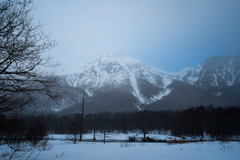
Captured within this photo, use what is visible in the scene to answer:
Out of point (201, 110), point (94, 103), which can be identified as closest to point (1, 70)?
point (201, 110)

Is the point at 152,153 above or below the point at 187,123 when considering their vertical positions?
above

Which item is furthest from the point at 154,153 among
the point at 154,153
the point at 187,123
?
the point at 187,123

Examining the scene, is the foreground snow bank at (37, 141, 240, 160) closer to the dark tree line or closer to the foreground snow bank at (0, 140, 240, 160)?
the foreground snow bank at (0, 140, 240, 160)

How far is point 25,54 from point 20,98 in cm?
174

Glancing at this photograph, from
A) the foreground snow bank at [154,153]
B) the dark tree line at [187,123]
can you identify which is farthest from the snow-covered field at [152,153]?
the dark tree line at [187,123]

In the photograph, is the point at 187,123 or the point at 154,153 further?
the point at 187,123

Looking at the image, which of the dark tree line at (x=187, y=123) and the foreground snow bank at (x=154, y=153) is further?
the dark tree line at (x=187, y=123)

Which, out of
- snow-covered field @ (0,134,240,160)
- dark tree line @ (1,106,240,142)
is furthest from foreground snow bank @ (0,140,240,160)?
dark tree line @ (1,106,240,142)

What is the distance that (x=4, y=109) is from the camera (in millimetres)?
4461

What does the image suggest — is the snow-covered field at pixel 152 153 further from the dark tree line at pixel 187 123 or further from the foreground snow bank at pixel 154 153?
the dark tree line at pixel 187 123

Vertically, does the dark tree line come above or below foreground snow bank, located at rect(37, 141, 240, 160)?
below

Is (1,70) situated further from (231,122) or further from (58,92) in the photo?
(231,122)

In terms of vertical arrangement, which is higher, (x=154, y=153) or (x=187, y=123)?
(x=154, y=153)

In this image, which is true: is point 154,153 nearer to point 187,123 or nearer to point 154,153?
point 154,153
